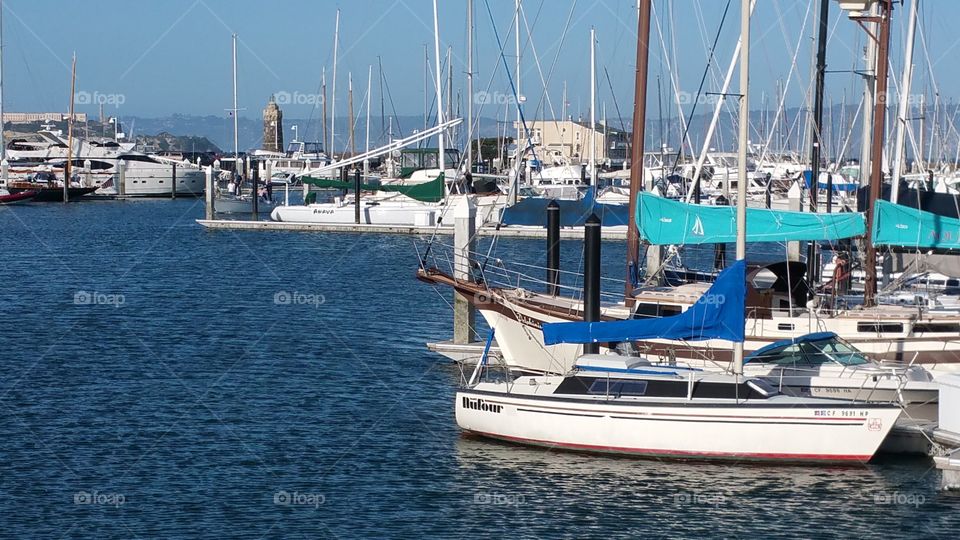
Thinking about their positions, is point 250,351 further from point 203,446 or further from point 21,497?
point 21,497

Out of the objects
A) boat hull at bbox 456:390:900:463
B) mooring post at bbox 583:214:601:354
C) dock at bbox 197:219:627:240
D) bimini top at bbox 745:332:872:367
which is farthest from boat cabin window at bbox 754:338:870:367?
dock at bbox 197:219:627:240

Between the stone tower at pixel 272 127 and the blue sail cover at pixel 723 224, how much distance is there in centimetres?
16262

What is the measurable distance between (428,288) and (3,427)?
955 inches

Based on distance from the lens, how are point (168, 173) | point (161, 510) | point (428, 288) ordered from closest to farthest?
point (161, 510), point (428, 288), point (168, 173)

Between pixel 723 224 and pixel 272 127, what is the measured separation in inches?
6531

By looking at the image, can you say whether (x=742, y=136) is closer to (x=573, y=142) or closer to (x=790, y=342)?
(x=790, y=342)

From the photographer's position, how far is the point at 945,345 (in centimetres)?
2730

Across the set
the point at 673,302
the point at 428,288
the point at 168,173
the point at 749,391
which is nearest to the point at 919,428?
the point at 749,391

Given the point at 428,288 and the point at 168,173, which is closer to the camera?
the point at 428,288

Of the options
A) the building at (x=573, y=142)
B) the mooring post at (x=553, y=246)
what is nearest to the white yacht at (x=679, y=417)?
the mooring post at (x=553, y=246)

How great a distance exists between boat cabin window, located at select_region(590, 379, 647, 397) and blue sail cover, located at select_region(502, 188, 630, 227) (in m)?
39.6

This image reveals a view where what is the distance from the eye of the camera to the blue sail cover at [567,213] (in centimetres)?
6650

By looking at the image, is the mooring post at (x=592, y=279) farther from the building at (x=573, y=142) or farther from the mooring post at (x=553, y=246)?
the building at (x=573, y=142)

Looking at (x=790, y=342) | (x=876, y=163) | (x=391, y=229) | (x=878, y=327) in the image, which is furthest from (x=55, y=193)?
(x=790, y=342)
